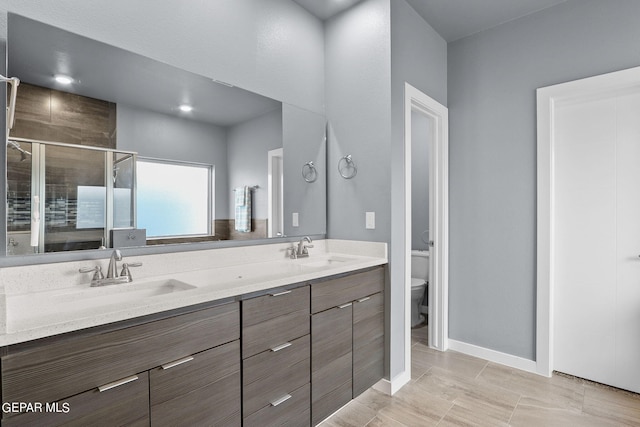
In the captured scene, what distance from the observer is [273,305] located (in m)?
1.54

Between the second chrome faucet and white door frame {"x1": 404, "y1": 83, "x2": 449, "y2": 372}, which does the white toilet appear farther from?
the second chrome faucet

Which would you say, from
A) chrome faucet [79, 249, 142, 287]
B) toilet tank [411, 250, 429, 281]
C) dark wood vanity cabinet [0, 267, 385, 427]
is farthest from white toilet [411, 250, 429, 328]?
chrome faucet [79, 249, 142, 287]

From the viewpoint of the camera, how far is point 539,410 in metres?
2.04

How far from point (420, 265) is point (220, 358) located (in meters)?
2.87

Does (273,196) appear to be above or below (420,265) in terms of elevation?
above

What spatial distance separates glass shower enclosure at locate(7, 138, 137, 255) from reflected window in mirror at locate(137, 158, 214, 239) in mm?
56

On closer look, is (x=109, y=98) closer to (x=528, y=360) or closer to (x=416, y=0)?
(x=416, y=0)

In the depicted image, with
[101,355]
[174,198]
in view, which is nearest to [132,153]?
[174,198]

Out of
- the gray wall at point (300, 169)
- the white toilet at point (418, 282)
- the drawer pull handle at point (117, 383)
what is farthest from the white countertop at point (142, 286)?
the white toilet at point (418, 282)

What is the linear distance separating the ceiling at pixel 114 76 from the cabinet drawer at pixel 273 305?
1.09 meters

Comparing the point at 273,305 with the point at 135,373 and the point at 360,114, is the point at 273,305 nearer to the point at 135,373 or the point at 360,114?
the point at 135,373

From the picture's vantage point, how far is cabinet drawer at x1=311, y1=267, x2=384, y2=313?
179cm

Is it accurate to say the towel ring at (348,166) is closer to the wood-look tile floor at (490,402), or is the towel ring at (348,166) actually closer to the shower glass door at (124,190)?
the shower glass door at (124,190)

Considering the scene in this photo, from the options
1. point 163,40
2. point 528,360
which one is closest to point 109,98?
point 163,40
